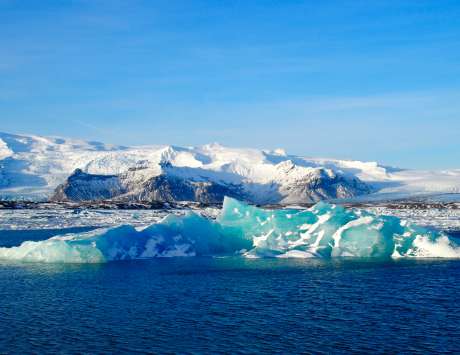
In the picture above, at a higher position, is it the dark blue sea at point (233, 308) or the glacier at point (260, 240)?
the glacier at point (260, 240)

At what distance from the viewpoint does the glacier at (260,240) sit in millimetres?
36938

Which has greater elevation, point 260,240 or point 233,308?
→ point 260,240

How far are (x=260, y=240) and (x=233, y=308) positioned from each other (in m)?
17.9

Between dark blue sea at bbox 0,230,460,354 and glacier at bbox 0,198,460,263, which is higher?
glacier at bbox 0,198,460,263

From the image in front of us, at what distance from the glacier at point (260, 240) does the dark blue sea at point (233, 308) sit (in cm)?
205

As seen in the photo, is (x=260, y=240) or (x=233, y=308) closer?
(x=233, y=308)

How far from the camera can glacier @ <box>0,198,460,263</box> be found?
36938 mm

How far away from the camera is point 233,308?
2344cm

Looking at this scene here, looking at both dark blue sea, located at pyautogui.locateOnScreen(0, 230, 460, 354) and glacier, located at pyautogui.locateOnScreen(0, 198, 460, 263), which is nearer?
dark blue sea, located at pyautogui.locateOnScreen(0, 230, 460, 354)

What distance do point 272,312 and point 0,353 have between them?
9108mm

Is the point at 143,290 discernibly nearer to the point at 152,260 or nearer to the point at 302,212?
the point at 152,260

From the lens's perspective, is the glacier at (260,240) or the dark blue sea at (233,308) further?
the glacier at (260,240)

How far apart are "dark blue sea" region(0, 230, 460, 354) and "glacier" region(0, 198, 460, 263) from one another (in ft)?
6.74

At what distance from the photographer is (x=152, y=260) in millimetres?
38438
